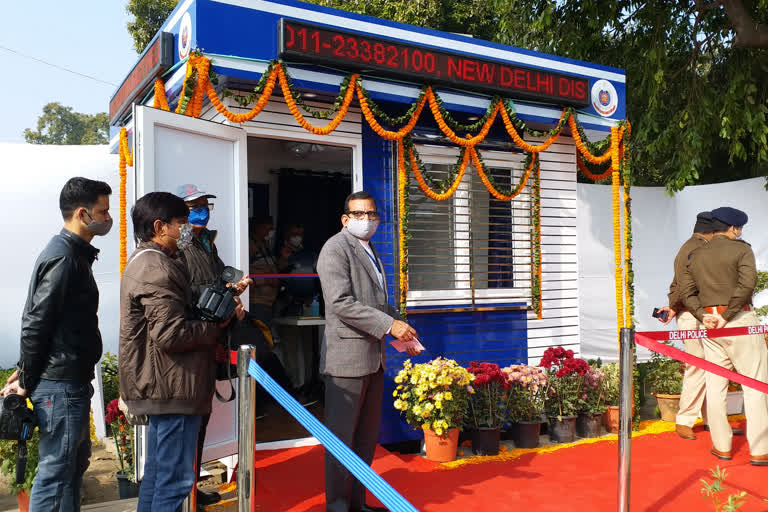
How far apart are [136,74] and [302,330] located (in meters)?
3.39

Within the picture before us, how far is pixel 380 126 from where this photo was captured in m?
5.61

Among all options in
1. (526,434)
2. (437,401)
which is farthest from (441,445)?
(526,434)

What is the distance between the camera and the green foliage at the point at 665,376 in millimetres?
7083

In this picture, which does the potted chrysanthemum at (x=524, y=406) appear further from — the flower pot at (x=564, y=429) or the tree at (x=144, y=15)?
the tree at (x=144, y=15)

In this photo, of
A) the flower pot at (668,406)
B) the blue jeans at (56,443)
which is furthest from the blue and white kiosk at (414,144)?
the blue jeans at (56,443)

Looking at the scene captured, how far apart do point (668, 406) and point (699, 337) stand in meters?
2.38

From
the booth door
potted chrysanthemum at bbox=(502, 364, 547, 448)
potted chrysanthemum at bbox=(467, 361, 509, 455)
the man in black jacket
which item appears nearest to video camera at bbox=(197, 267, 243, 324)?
the man in black jacket

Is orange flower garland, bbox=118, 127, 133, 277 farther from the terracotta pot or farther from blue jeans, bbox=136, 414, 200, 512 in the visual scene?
blue jeans, bbox=136, 414, 200, 512

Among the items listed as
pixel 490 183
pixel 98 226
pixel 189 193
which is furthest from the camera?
pixel 490 183

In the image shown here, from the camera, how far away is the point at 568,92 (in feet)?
21.5

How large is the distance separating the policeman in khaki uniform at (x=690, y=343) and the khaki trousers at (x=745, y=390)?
2.01 feet

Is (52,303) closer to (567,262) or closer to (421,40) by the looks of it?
(421,40)

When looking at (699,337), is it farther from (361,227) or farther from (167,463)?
(167,463)

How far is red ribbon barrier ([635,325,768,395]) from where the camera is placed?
3826mm
